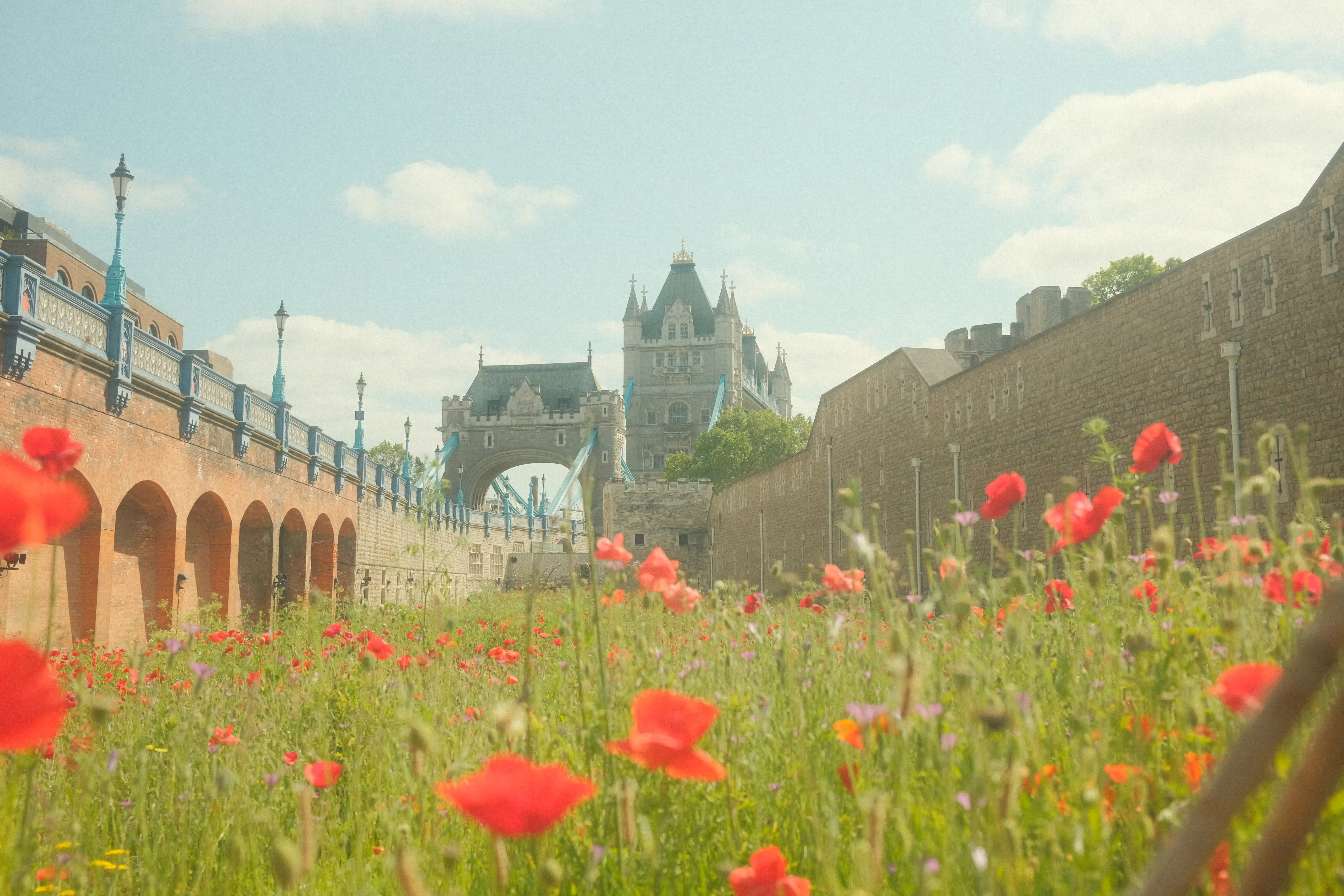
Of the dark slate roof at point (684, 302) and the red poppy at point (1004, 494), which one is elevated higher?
the dark slate roof at point (684, 302)

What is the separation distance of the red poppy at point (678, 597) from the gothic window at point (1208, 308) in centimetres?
1202

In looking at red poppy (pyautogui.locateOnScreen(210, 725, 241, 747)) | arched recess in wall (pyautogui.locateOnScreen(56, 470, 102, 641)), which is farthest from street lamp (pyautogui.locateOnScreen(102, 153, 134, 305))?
red poppy (pyautogui.locateOnScreen(210, 725, 241, 747))

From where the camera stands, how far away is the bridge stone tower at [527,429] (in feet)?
250

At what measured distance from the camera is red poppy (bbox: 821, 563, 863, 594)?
243cm

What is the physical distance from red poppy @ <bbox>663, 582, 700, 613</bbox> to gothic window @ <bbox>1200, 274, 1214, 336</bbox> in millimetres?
12024

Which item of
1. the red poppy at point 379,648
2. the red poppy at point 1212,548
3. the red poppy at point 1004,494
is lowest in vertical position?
the red poppy at point 379,648

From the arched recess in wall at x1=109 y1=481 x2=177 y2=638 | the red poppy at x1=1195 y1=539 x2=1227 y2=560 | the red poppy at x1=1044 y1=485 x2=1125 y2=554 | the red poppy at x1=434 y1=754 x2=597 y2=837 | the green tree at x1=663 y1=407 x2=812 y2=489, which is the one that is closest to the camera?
the red poppy at x1=434 y1=754 x2=597 y2=837

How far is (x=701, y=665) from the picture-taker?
3.02 m

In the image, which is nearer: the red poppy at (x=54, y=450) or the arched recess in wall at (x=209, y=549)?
the red poppy at (x=54, y=450)

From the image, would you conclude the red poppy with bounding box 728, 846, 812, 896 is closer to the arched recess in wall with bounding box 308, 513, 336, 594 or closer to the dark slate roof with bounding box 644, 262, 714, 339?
the arched recess in wall with bounding box 308, 513, 336, 594

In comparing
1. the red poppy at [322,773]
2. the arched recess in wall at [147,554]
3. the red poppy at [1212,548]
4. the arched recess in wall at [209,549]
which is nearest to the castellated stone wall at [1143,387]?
the red poppy at [1212,548]

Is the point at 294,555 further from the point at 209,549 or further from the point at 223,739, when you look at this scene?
the point at 223,739

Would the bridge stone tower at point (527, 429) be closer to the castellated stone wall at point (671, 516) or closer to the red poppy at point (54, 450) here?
the castellated stone wall at point (671, 516)

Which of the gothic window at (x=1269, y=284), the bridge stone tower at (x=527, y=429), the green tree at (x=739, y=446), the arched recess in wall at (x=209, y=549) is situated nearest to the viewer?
the gothic window at (x=1269, y=284)
